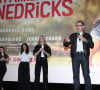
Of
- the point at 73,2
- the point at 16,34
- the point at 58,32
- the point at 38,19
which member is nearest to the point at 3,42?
the point at 16,34

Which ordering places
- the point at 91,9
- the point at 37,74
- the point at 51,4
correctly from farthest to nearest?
the point at 51,4 → the point at 91,9 → the point at 37,74

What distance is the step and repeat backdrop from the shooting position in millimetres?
4848

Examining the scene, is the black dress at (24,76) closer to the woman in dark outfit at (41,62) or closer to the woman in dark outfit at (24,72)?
the woman in dark outfit at (24,72)

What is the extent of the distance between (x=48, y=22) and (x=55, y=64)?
1078mm

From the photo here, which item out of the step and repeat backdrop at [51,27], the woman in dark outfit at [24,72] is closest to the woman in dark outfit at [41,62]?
the woman in dark outfit at [24,72]

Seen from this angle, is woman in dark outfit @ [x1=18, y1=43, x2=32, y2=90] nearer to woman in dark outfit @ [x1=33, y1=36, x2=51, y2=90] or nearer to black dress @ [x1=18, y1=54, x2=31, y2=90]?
black dress @ [x1=18, y1=54, x2=31, y2=90]

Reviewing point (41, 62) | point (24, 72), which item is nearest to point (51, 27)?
point (41, 62)

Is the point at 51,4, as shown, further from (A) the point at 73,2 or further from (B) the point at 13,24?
(B) the point at 13,24

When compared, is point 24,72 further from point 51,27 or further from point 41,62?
point 51,27

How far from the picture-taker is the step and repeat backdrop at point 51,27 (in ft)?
15.9

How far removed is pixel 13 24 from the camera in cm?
545

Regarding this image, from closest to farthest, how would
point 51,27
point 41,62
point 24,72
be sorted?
1. point 41,62
2. point 24,72
3. point 51,27

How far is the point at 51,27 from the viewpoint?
5125 millimetres

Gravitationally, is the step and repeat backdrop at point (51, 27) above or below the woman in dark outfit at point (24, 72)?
above
